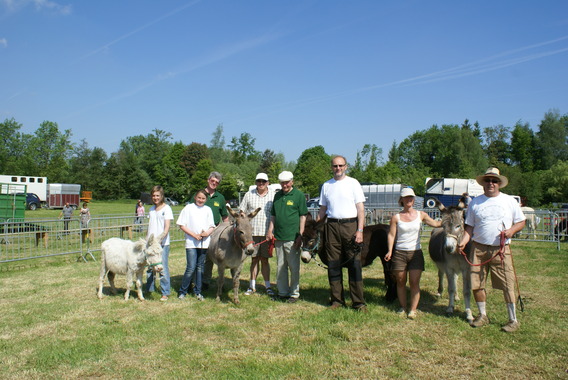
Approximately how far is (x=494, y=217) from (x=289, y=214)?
327 centimetres

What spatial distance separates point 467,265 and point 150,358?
487cm

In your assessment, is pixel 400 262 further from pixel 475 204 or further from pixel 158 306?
pixel 158 306

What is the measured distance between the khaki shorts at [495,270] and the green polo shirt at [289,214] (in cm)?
288

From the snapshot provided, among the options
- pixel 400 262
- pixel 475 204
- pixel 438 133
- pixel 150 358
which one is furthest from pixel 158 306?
pixel 438 133

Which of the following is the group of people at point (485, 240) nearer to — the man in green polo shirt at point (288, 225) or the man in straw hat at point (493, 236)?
the man in straw hat at point (493, 236)

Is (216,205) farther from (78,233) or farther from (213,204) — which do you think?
(78,233)

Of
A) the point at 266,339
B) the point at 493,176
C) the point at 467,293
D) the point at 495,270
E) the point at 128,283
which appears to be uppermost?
the point at 493,176

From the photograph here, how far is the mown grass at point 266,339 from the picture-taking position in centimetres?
425

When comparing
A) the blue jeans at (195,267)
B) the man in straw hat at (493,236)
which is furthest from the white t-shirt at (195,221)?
the man in straw hat at (493,236)

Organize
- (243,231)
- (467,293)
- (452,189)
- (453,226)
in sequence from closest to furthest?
(453,226) → (467,293) → (243,231) → (452,189)

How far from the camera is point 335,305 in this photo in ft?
21.1

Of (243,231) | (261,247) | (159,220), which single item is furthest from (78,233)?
(243,231)

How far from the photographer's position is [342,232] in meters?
6.17

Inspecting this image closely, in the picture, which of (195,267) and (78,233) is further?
(78,233)
